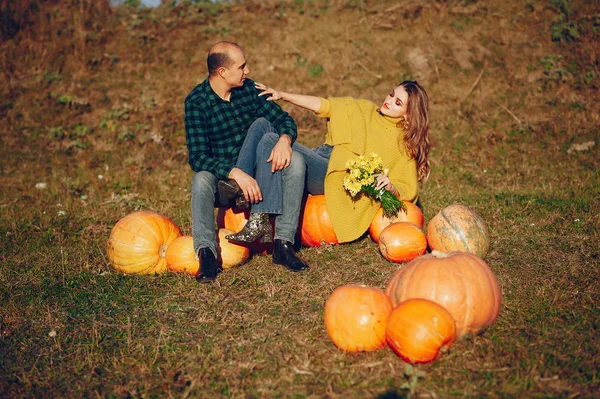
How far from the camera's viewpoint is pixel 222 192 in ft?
15.9

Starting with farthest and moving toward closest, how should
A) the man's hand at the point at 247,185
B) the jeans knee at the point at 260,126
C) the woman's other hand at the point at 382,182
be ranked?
the woman's other hand at the point at 382,182
the jeans knee at the point at 260,126
the man's hand at the point at 247,185

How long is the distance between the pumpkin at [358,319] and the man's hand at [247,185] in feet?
5.06

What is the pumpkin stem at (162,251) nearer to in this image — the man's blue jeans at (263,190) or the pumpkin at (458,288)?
the man's blue jeans at (263,190)

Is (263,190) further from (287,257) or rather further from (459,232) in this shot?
(459,232)

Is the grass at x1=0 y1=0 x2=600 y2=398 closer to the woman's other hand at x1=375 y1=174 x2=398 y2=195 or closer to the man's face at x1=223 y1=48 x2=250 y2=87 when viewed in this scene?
the woman's other hand at x1=375 y1=174 x2=398 y2=195

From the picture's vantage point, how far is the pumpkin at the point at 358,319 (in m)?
3.33

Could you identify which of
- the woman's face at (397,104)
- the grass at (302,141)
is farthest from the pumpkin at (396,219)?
the woman's face at (397,104)

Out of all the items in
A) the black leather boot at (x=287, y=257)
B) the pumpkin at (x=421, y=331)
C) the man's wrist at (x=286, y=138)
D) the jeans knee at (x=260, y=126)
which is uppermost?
the jeans knee at (x=260, y=126)

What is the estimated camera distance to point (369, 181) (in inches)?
201

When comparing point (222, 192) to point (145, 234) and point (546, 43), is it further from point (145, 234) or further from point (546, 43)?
point (546, 43)

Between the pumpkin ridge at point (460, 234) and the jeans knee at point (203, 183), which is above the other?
the jeans knee at point (203, 183)

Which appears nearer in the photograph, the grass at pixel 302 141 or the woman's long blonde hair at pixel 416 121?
the grass at pixel 302 141

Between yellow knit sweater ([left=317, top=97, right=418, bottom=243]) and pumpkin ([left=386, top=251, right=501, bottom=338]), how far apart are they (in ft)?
5.80

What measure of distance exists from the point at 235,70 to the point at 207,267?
1.82 m
